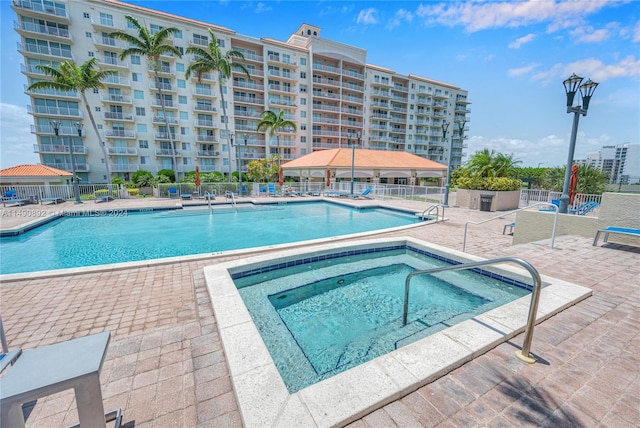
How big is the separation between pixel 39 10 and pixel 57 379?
46.5m

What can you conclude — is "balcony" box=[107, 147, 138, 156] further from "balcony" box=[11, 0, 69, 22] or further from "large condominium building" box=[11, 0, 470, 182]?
"balcony" box=[11, 0, 69, 22]

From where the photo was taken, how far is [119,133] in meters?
32.4

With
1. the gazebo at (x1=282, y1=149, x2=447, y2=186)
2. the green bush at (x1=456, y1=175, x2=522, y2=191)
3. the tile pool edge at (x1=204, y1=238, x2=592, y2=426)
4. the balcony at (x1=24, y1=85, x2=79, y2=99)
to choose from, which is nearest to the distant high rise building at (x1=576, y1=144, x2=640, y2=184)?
the gazebo at (x1=282, y1=149, x2=447, y2=186)

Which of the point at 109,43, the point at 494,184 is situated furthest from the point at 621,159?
the point at 109,43

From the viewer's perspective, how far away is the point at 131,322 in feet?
11.6

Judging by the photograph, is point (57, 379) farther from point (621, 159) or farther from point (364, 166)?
point (621, 159)

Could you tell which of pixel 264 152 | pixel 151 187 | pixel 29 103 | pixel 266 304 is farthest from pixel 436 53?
pixel 29 103

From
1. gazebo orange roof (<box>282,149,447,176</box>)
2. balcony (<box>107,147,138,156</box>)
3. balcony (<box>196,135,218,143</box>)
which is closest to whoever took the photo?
gazebo orange roof (<box>282,149,447,176</box>)

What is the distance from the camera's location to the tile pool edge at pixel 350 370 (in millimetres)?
1967

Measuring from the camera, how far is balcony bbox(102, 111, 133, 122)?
104 feet

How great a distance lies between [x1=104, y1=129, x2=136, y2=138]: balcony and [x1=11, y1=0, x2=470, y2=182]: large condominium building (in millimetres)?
114

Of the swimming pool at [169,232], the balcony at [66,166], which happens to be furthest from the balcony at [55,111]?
the swimming pool at [169,232]

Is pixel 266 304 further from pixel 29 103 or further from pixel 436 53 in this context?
pixel 29 103

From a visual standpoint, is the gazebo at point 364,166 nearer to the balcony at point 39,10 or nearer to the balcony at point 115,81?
the balcony at point 115,81
